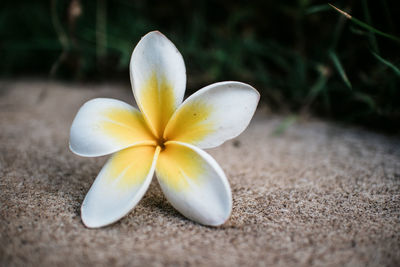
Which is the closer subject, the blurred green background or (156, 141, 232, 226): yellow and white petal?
(156, 141, 232, 226): yellow and white petal

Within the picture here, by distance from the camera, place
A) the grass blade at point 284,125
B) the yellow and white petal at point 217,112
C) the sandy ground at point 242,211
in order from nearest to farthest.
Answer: the sandy ground at point 242,211 < the yellow and white petal at point 217,112 < the grass blade at point 284,125

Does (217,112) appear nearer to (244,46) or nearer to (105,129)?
(105,129)

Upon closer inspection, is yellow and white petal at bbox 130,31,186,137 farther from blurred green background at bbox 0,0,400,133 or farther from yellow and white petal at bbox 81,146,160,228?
blurred green background at bbox 0,0,400,133

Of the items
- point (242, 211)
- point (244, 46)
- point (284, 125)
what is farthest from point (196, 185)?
point (244, 46)

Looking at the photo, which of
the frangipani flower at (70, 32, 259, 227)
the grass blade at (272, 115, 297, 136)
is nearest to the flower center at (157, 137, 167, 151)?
the frangipani flower at (70, 32, 259, 227)

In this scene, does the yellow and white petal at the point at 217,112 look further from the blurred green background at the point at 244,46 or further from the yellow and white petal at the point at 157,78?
the blurred green background at the point at 244,46

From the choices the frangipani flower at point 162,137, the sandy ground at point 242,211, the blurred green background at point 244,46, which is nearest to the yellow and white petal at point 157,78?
the frangipani flower at point 162,137
